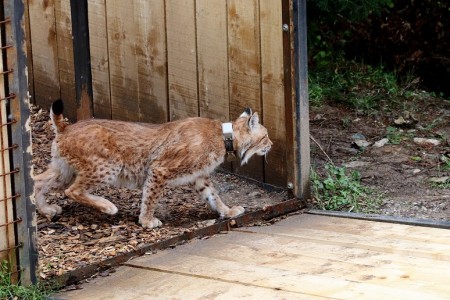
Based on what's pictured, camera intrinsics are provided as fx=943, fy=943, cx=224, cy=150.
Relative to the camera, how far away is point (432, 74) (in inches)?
386

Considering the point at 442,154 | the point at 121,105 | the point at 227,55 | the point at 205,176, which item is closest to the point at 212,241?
the point at 205,176

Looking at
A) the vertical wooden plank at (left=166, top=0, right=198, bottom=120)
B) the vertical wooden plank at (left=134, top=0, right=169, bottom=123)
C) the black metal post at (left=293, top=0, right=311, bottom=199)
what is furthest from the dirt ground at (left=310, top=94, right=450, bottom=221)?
the vertical wooden plank at (left=134, top=0, right=169, bottom=123)

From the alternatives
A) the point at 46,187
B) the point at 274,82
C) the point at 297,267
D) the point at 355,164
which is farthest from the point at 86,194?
the point at 355,164

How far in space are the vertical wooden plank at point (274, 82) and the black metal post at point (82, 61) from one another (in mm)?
1537

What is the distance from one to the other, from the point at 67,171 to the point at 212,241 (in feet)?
3.72

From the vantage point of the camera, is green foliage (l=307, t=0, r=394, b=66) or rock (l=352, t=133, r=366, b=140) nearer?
rock (l=352, t=133, r=366, b=140)

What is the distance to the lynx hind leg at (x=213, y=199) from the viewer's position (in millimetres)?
6176

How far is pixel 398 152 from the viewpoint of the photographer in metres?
7.57

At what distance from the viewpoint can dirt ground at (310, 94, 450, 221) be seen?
6555mm

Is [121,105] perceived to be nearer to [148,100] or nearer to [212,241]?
[148,100]

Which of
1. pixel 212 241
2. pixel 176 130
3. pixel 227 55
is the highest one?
pixel 227 55

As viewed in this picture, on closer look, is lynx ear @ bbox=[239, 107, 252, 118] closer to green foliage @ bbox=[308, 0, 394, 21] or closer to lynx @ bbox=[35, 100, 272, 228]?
lynx @ bbox=[35, 100, 272, 228]

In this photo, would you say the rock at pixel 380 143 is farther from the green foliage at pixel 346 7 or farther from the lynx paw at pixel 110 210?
the lynx paw at pixel 110 210

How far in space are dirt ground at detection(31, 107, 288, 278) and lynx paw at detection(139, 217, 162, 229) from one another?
32mm
